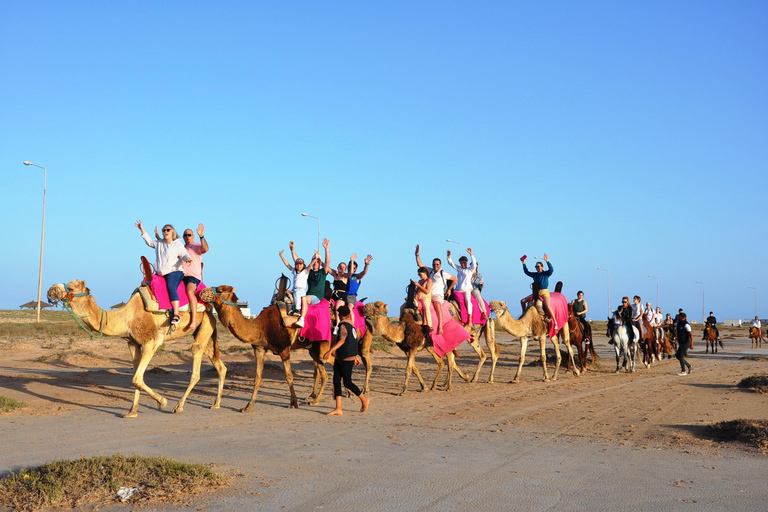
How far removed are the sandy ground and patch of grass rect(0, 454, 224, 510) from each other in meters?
0.28

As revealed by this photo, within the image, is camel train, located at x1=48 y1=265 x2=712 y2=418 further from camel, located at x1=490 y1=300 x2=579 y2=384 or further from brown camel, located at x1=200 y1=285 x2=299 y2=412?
camel, located at x1=490 y1=300 x2=579 y2=384

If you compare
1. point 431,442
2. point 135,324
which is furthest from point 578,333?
point 135,324

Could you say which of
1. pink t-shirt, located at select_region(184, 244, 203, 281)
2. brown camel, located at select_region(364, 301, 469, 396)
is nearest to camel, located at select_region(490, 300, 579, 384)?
brown camel, located at select_region(364, 301, 469, 396)

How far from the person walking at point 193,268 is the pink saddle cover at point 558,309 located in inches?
449

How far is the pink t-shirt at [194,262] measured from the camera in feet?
44.1

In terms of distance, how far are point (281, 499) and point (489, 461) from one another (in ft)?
9.72

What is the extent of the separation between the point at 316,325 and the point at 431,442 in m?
5.16

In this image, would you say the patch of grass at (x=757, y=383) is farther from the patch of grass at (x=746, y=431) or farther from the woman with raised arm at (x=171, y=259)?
the woman with raised arm at (x=171, y=259)

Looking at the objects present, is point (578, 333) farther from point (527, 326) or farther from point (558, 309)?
point (527, 326)

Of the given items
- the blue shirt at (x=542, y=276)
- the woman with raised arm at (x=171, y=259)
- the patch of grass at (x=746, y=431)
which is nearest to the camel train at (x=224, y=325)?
the woman with raised arm at (x=171, y=259)

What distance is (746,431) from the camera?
35.0 ft

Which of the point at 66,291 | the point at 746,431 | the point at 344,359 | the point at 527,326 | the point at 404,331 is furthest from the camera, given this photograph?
the point at 527,326

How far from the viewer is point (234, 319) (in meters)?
14.0

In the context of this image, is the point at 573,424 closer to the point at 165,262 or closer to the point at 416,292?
the point at 416,292
